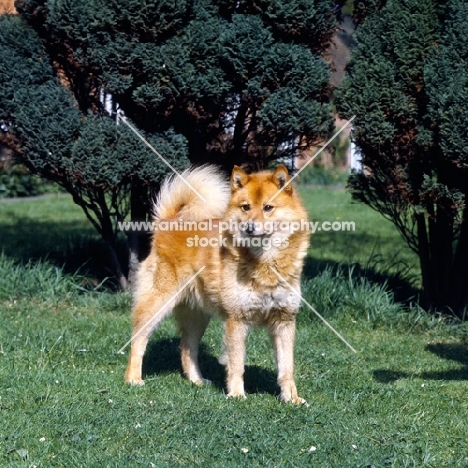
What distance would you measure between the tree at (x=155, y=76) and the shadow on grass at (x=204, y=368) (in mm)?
1516

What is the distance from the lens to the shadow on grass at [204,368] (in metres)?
5.92

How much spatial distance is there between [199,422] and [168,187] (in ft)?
6.88

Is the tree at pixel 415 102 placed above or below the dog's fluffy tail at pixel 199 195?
above

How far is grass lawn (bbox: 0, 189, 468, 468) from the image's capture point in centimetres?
434

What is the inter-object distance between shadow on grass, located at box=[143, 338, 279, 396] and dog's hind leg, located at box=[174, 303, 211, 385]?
15 cm

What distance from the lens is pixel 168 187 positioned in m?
6.27

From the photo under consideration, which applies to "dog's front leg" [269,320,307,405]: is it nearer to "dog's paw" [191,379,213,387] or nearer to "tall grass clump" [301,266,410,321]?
"dog's paw" [191,379,213,387]

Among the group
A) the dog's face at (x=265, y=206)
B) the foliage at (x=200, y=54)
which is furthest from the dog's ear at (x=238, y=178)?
the foliage at (x=200, y=54)

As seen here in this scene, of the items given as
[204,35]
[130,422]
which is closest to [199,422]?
[130,422]

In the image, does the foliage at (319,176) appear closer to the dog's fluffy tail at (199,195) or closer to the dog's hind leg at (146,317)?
the dog's fluffy tail at (199,195)

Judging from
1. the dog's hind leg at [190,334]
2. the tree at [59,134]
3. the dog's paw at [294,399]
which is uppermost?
the tree at [59,134]

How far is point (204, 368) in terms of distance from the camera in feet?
21.3

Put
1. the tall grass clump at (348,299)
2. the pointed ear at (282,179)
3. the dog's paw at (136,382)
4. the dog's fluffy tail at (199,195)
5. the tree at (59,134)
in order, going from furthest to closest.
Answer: the tall grass clump at (348,299), the tree at (59,134), the dog's fluffy tail at (199,195), the dog's paw at (136,382), the pointed ear at (282,179)

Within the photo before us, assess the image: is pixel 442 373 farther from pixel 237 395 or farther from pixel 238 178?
pixel 238 178
